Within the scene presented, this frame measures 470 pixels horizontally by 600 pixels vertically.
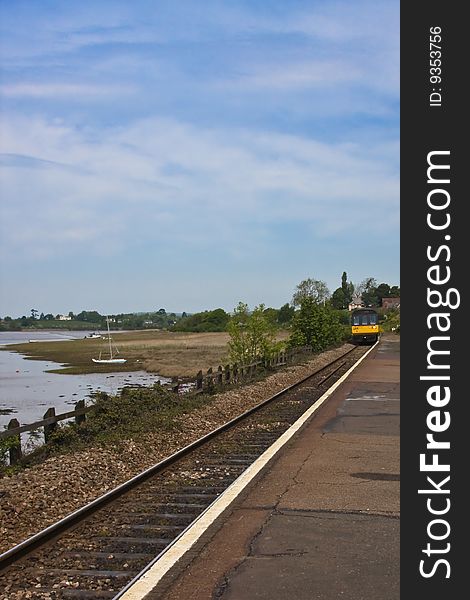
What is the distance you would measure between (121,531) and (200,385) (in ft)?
47.2

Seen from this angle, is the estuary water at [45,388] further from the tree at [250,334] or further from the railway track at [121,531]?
the railway track at [121,531]

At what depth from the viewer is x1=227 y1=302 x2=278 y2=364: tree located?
115 ft

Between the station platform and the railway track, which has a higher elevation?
the station platform

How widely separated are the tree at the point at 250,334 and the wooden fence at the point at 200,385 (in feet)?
2.60

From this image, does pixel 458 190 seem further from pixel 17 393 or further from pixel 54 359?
pixel 54 359

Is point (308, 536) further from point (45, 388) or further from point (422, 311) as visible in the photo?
point (45, 388)

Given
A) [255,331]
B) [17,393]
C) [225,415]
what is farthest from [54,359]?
[225,415]

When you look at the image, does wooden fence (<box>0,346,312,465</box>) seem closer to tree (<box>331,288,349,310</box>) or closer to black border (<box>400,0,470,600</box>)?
black border (<box>400,0,470,600</box>)

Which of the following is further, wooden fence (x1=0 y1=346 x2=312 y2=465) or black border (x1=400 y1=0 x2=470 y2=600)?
wooden fence (x1=0 y1=346 x2=312 y2=465)

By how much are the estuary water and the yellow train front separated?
16673 millimetres

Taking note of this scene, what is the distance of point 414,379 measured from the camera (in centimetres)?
549

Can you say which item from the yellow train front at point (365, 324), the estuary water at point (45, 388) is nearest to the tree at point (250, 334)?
the estuary water at point (45, 388)

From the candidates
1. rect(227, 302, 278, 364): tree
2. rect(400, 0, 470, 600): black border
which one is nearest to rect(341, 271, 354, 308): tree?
rect(227, 302, 278, 364): tree

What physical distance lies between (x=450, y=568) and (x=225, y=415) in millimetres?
14378
